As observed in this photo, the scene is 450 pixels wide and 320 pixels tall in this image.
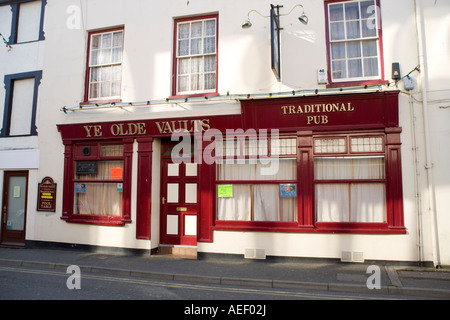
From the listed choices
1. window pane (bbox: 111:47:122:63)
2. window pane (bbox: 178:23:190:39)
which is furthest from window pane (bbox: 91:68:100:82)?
window pane (bbox: 178:23:190:39)

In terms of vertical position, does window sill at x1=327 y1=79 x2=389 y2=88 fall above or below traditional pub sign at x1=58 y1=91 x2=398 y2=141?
above

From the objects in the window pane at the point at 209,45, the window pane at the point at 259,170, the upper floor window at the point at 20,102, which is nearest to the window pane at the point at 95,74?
the upper floor window at the point at 20,102

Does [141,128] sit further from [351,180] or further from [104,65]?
[351,180]

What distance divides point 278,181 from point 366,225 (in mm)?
2294

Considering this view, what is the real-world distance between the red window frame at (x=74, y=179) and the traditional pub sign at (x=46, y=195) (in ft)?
1.39

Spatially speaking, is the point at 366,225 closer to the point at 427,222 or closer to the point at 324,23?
the point at 427,222

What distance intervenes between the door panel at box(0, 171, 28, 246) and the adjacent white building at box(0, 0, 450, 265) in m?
0.08

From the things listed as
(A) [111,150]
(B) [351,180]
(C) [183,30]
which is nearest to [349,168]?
(B) [351,180]

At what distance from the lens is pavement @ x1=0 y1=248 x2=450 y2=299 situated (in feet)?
20.1

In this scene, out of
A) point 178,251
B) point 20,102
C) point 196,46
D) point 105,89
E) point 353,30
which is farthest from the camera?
point 20,102

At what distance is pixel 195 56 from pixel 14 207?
295 inches

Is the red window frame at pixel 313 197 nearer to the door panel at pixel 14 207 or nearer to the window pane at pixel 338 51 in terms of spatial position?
the window pane at pixel 338 51

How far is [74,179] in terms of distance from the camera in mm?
9867

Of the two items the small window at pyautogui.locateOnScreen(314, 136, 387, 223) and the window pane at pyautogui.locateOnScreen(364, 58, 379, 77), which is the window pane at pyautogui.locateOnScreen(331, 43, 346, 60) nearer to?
the window pane at pyautogui.locateOnScreen(364, 58, 379, 77)
